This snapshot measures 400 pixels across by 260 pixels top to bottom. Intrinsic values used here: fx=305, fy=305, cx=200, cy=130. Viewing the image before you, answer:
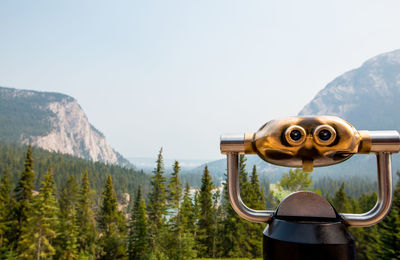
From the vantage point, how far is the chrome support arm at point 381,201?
657mm

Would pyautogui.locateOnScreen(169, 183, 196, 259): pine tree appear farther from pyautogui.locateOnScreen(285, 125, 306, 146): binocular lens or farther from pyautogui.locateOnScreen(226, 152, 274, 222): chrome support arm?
pyautogui.locateOnScreen(285, 125, 306, 146): binocular lens

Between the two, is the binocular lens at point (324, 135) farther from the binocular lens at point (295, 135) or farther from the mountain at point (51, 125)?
the mountain at point (51, 125)

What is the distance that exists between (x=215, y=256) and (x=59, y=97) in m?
176

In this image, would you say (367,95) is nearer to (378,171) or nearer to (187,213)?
(187,213)

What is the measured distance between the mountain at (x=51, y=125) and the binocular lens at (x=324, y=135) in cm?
14895

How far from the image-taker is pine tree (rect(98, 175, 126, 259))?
1130 inches

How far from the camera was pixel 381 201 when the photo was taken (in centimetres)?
68

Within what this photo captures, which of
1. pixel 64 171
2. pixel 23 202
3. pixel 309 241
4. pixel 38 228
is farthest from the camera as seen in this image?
pixel 64 171

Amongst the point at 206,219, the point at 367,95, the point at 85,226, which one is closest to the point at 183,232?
the point at 206,219

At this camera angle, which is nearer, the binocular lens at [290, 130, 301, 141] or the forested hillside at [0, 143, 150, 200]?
the binocular lens at [290, 130, 301, 141]

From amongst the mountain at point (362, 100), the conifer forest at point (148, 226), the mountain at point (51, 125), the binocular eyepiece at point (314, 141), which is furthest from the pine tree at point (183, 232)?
the mountain at point (51, 125)

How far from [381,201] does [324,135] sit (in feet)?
0.78

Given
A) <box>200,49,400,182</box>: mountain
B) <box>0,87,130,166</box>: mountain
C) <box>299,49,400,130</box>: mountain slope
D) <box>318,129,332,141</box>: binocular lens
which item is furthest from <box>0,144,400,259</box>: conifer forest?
<box>299,49,400,130</box>: mountain slope

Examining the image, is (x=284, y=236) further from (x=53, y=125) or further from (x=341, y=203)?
(x=53, y=125)
